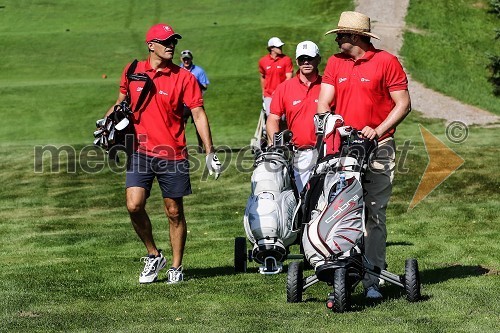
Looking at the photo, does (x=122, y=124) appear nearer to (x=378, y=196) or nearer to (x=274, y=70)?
(x=378, y=196)

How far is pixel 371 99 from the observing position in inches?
368

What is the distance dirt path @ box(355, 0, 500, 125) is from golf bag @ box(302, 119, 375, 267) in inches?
546

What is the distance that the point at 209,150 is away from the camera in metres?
10.5

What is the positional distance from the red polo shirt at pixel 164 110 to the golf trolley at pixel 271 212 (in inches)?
35.4

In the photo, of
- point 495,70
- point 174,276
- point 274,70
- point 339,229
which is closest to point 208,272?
point 174,276

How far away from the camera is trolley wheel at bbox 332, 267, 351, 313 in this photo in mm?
8141

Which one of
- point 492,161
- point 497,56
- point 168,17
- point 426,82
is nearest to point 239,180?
point 492,161

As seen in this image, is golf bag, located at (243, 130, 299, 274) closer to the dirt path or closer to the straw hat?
the straw hat

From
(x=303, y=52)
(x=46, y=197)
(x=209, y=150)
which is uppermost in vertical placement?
(x=303, y=52)

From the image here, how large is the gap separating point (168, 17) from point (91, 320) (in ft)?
122

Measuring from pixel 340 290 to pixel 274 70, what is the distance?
13701mm

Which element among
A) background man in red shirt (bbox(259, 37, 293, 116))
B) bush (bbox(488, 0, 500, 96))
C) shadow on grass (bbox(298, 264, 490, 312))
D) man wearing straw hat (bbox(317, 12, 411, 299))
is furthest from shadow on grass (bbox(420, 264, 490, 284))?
bush (bbox(488, 0, 500, 96))

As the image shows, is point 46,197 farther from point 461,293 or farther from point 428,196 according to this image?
point 461,293

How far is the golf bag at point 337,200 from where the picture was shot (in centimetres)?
833
